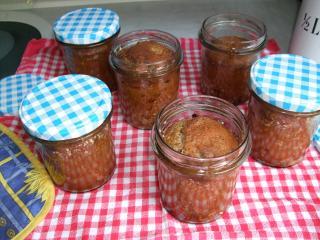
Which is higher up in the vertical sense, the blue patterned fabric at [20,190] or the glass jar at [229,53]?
the glass jar at [229,53]

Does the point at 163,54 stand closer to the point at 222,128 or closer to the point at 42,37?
the point at 222,128

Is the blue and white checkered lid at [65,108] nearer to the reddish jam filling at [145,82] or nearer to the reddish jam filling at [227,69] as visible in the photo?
the reddish jam filling at [145,82]

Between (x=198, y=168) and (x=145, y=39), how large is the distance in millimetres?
461

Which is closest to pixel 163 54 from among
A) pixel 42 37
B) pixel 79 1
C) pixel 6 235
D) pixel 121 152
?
pixel 121 152

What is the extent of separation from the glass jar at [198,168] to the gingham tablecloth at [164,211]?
33 mm

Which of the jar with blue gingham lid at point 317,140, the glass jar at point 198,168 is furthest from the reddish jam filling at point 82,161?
the jar with blue gingham lid at point 317,140

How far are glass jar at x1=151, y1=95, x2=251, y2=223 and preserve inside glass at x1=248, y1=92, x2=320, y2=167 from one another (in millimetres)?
75

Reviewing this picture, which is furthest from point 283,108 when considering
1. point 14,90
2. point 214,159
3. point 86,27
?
point 14,90

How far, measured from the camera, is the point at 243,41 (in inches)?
33.5

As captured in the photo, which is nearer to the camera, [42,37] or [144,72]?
[144,72]

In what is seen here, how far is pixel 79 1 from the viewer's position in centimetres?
139

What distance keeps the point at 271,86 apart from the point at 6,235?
0.58 meters

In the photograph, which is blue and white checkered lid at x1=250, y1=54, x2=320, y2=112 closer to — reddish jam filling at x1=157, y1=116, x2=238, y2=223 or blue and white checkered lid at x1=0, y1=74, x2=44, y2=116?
reddish jam filling at x1=157, y1=116, x2=238, y2=223

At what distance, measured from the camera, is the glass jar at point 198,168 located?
0.58m
